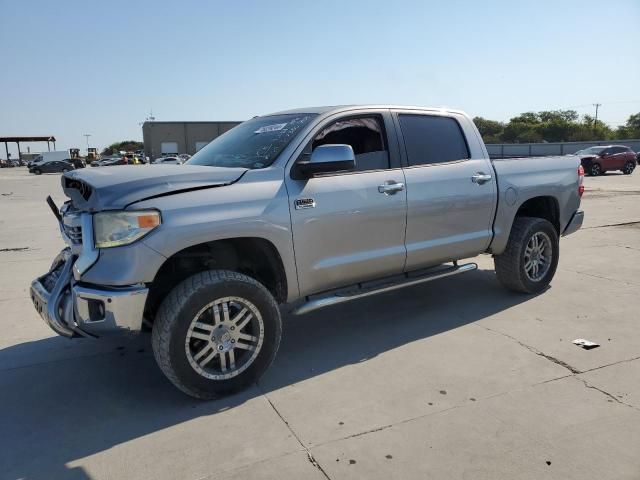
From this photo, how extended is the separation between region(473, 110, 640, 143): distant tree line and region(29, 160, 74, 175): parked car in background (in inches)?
2141

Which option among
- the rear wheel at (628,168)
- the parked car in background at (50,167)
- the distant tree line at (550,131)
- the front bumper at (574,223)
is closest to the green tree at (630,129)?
the distant tree line at (550,131)

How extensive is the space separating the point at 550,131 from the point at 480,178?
271 ft

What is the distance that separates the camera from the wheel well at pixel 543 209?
5.80 m

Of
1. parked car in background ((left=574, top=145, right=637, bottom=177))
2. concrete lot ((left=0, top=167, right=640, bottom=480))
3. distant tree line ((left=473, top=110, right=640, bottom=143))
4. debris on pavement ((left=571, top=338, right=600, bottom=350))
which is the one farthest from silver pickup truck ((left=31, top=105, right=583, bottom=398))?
distant tree line ((left=473, top=110, right=640, bottom=143))

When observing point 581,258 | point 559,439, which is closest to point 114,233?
point 559,439

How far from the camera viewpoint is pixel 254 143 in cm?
427

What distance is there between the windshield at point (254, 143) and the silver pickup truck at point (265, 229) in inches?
0.7

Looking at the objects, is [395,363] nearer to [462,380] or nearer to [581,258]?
[462,380]

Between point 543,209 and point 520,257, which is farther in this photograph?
point 543,209

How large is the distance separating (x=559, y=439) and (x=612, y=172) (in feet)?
102

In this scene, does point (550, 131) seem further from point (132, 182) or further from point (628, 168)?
point (132, 182)

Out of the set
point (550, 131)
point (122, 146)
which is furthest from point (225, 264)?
point (122, 146)

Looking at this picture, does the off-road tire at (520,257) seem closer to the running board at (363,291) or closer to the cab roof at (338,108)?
the running board at (363,291)

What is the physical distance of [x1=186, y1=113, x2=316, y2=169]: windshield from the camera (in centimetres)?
400
